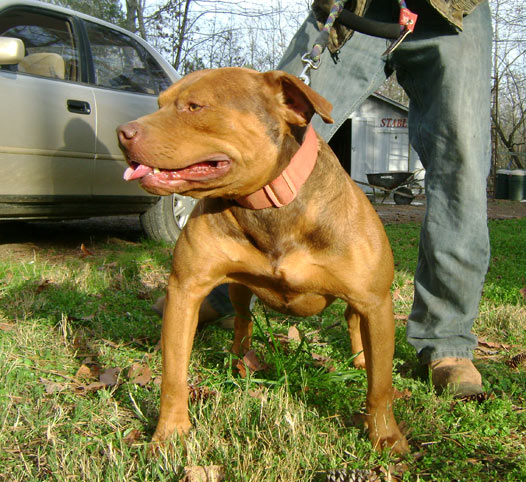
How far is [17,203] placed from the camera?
502 centimetres

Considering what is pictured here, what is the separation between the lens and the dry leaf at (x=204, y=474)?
182 centimetres

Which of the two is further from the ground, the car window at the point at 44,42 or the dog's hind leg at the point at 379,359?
the car window at the point at 44,42

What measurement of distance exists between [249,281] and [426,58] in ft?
4.86

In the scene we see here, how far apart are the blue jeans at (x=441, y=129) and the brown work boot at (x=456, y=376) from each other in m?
0.05

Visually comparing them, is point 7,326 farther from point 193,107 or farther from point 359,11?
point 359,11

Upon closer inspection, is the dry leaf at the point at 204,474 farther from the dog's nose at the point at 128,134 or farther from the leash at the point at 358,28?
the leash at the point at 358,28

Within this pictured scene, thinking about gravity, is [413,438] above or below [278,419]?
below

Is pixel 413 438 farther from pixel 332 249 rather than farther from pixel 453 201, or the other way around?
pixel 453 201

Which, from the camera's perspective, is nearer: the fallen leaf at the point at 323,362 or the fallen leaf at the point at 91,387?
the fallen leaf at the point at 91,387

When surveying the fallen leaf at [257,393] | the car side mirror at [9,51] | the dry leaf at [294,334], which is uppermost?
the car side mirror at [9,51]

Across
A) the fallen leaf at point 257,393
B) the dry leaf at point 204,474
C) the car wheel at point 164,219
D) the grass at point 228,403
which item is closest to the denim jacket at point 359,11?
the grass at point 228,403

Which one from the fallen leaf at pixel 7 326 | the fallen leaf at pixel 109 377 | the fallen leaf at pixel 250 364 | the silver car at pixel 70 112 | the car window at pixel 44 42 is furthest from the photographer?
the car window at pixel 44 42

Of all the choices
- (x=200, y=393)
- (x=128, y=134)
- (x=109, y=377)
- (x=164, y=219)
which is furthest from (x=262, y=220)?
(x=164, y=219)

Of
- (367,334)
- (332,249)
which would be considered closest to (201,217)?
(332,249)
